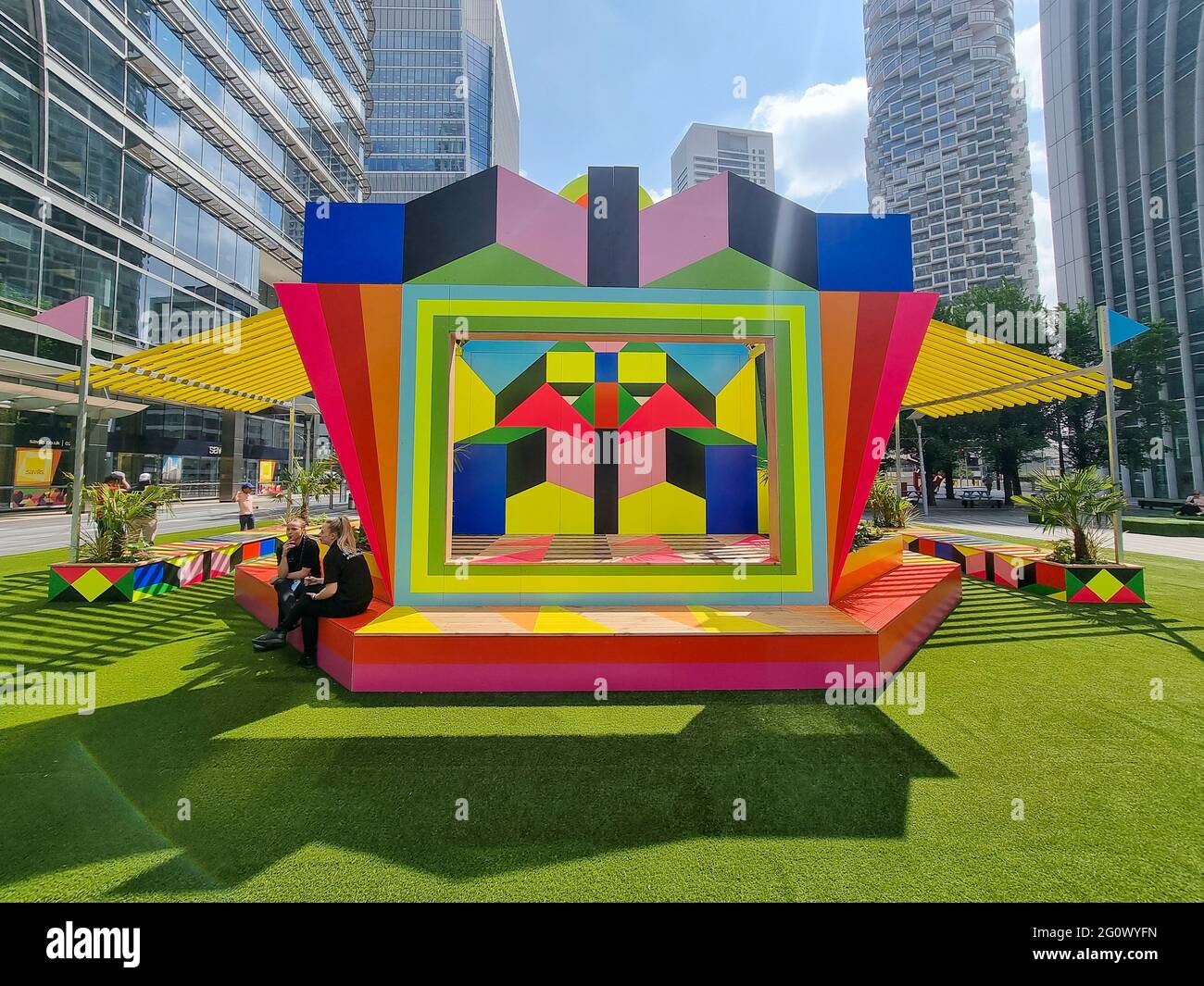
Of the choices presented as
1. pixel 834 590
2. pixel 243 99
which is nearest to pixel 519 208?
pixel 834 590

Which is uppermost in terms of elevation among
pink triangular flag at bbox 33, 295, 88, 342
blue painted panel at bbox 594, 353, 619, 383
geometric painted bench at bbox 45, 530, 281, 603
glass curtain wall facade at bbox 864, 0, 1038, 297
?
glass curtain wall facade at bbox 864, 0, 1038, 297

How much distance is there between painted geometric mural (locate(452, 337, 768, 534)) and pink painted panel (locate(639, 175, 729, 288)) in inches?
190

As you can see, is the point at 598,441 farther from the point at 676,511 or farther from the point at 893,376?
the point at 893,376

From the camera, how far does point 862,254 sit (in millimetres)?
5227

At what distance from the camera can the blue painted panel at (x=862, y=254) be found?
5207 mm

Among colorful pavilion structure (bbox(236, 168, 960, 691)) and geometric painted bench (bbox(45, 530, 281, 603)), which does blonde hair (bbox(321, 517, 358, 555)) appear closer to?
colorful pavilion structure (bbox(236, 168, 960, 691))

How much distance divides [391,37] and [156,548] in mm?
78907

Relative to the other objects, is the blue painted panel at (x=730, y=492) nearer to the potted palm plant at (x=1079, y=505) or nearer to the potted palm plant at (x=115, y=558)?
the potted palm plant at (x=1079, y=505)

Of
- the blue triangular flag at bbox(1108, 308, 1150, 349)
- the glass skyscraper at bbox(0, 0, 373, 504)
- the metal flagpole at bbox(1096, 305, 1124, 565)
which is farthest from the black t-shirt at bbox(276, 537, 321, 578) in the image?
the glass skyscraper at bbox(0, 0, 373, 504)

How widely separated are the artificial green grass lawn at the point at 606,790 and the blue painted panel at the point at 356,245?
12.0 ft

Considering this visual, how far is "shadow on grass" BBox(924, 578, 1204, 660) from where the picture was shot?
5.41 meters

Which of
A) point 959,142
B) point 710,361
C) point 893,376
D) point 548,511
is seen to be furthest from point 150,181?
point 959,142
